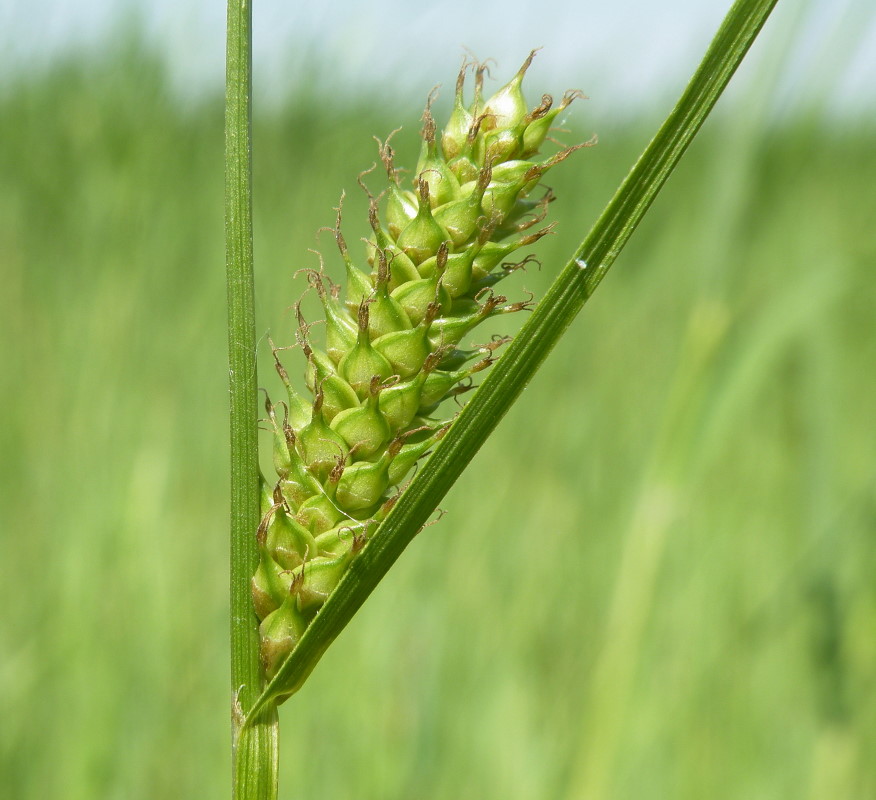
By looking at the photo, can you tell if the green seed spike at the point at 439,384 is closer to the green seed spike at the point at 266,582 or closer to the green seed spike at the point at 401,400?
the green seed spike at the point at 401,400

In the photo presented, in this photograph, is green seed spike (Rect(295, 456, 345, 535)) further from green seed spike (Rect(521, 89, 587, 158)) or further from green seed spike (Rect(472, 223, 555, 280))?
green seed spike (Rect(521, 89, 587, 158))

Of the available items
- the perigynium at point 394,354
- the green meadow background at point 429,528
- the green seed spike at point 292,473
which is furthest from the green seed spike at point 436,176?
the green meadow background at point 429,528

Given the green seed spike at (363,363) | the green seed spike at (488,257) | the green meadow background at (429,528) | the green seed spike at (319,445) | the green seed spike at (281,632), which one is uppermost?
the green seed spike at (488,257)

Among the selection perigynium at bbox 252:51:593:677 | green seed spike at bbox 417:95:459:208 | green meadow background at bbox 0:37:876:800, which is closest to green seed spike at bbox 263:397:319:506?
perigynium at bbox 252:51:593:677

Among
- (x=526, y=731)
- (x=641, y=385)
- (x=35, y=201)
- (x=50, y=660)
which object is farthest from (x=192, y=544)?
(x=641, y=385)

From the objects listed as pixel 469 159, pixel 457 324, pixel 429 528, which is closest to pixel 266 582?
pixel 457 324

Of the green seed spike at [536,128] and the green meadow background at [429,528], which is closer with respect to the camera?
the green seed spike at [536,128]

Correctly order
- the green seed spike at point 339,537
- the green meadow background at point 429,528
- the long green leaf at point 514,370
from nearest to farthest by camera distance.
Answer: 1. the long green leaf at point 514,370
2. the green seed spike at point 339,537
3. the green meadow background at point 429,528
